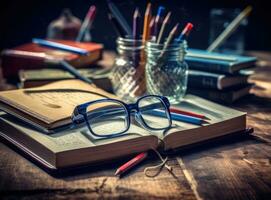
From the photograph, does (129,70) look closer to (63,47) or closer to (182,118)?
(182,118)

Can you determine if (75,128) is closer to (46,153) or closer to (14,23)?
(46,153)

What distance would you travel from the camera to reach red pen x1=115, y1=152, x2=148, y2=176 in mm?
965

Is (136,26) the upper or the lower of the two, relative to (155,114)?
upper

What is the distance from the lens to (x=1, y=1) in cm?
259

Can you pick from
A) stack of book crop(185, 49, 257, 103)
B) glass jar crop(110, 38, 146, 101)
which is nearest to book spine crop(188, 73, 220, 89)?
stack of book crop(185, 49, 257, 103)

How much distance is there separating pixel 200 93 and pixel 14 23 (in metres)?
1.42

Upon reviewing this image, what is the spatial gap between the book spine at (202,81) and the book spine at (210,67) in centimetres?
4

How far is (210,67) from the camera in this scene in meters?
1.51

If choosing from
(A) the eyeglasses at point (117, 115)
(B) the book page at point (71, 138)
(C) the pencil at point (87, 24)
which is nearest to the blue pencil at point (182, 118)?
(A) the eyeglasses at point (117, 115)

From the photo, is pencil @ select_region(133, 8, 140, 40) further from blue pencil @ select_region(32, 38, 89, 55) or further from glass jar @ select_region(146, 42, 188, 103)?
blue pencil @ select_region(32, 38, 89, 55)

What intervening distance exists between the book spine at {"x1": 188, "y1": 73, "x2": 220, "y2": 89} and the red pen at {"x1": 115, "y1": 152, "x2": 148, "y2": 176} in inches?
19.7

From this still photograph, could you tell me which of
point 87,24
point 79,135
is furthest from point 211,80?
point 87,24

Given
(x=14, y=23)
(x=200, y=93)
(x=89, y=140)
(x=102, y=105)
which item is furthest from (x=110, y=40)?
(x=89, y=140)

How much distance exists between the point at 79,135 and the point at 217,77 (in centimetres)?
55
